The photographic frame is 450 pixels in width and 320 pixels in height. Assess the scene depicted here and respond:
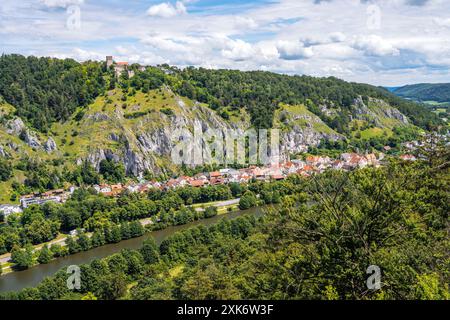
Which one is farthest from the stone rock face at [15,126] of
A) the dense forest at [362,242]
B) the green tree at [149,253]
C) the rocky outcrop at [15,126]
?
the dense forest at [362,242]

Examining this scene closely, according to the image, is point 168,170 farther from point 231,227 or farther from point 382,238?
point 382,238

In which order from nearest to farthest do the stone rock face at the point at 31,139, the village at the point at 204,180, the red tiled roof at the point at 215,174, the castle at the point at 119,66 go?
the village at the point at 204,180
the red tiled roof at the point at 215,174
the stone rock face at the point at 31,139
the castle at the point at 119,66

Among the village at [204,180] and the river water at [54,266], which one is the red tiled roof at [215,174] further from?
the river water at [54,266]

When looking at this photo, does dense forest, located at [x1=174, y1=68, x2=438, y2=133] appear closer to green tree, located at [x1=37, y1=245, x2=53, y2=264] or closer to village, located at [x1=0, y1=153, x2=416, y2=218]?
village, located at [x1=0, y1=153, x2=416, y2=218]

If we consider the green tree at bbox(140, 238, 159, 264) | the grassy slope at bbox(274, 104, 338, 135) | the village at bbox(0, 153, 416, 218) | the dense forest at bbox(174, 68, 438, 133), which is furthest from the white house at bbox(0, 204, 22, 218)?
the grassy slope at bbox(274, 104, 338, 135)

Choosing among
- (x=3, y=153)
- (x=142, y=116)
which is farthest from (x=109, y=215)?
(x=142, y=116)
